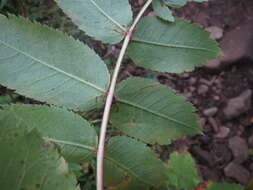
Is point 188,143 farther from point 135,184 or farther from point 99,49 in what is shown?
point 135,184

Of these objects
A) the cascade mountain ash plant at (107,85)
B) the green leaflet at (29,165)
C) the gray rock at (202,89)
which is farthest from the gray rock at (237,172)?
the green leaflet at (29,165)

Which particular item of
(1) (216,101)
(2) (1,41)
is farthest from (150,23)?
(1) (216,101)

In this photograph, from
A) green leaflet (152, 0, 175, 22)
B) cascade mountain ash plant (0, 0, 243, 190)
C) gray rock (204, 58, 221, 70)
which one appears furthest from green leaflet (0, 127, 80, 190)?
gray rock (204, 58, 221, 70)

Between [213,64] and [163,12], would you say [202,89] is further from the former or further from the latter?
[163,12]

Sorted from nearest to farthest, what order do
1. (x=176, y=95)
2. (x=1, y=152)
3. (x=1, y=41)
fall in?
(x=1, y=152) → (x=1, y=41) → (x=176, y=95)

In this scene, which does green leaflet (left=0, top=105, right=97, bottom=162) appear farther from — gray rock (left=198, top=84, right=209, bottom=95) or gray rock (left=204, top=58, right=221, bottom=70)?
gray rock (left=204, top=58, right=221, bottom=70)
